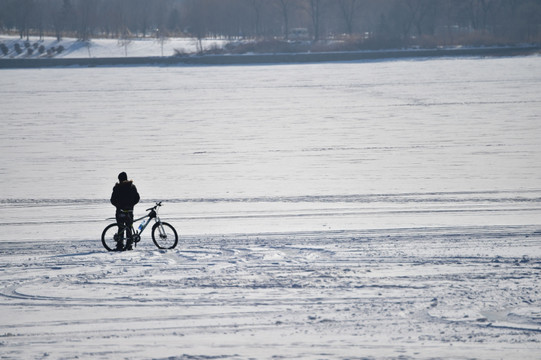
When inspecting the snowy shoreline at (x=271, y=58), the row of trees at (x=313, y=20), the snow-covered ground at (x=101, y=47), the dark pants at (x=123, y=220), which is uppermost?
the row of trees at (x=313, y=20)

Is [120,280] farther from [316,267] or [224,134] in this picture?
[224,134]

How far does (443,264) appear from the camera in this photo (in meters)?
8.84

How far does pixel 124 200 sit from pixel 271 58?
43.1m

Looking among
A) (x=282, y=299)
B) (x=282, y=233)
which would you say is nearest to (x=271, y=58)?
(x=282, y=233)

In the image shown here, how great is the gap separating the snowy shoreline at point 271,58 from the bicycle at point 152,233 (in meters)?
41.6

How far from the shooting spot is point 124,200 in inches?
380

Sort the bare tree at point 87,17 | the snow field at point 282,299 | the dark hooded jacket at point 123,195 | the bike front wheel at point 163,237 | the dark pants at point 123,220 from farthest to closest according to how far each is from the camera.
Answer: the bare tree at point 87,17 < the bike front wheel at point 163,237 < the dark pants at point 123,220 < the dark hooded jacket at point 123,195 < the snow field at point 282,299

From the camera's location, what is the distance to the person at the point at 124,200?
31.6 ft

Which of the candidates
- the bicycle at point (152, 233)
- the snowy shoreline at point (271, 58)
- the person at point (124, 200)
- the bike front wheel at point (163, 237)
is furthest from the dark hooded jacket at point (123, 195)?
the snowy shoreline at point (271, 58)

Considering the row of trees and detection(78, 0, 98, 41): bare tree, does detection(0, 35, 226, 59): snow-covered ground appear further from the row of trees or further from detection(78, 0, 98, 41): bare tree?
detection(78, 0, 98, 41): bare tree

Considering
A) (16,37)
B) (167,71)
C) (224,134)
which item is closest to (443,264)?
(224,134)

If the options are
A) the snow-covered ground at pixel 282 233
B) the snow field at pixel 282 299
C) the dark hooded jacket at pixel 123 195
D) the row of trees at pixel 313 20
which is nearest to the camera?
the snow field at pixel 282 299

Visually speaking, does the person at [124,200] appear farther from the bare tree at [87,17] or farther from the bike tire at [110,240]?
the bare tree at [87,17]

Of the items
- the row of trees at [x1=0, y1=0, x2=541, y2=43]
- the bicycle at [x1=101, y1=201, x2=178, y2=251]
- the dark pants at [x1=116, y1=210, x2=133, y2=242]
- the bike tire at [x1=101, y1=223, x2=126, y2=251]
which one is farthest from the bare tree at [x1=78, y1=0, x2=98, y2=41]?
the dark pants at [x1=116, y1=210, x2=133, y2=242]
